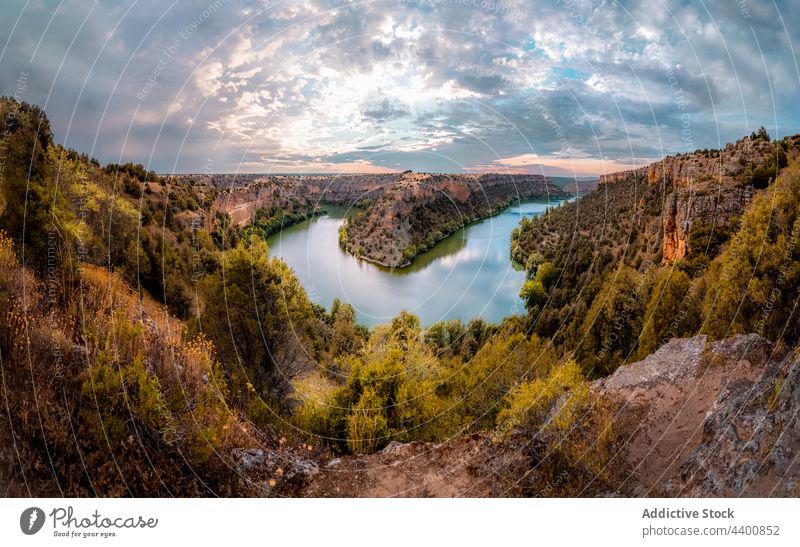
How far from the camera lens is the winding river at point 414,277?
1636 cm

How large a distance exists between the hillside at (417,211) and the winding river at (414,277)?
0.98 m

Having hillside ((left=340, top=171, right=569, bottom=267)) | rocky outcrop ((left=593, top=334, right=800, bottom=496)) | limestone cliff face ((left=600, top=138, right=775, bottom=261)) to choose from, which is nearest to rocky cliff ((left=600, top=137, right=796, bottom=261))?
limestone cliff face ((left=600, top=138, right=775, bottom=261))

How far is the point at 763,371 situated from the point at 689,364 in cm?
97

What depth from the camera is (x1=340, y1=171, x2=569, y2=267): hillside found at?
19297mm

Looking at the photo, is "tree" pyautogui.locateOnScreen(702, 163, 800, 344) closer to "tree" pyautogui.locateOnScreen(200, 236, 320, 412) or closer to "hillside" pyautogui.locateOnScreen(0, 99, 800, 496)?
"hillside" pyautogui.locateOnScreen(0, 99, 800, 496)

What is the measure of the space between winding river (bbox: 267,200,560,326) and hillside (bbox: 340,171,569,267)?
3.22 ft

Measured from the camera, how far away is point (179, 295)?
30.4 ft

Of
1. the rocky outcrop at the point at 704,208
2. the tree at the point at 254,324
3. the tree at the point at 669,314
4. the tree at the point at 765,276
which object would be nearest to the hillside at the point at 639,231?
the rocky outcrop at the point at 704,208

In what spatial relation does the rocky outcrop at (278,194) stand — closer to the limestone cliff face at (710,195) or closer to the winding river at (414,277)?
the winding river at (414,277)

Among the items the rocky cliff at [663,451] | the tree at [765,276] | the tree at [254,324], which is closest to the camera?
the rocky cliff at [663,451]

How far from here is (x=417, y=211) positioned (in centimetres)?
2470
